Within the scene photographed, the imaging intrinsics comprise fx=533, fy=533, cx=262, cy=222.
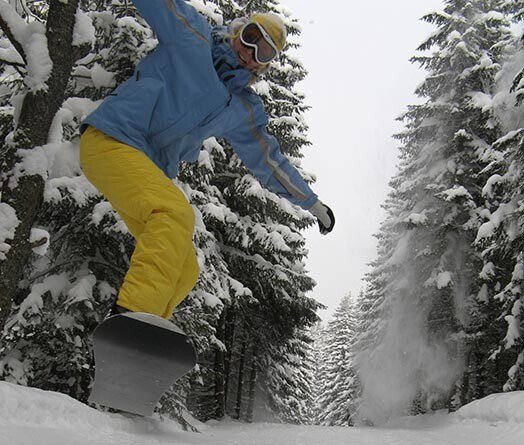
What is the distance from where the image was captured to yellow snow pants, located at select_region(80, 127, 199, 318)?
7.98ft

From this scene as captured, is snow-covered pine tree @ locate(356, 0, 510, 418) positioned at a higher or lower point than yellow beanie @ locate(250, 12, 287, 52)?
higher

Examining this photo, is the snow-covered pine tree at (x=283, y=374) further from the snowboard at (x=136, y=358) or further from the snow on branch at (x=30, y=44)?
the snowboard at (x=136, y=358)

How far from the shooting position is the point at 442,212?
15.8 m

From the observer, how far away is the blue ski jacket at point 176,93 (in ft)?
8.98

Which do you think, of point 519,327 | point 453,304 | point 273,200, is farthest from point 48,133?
point 453,304

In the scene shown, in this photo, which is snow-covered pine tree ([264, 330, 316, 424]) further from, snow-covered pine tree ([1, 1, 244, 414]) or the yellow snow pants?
the yellow snow pants

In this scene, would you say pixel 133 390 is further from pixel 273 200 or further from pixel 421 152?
pixel 421 152

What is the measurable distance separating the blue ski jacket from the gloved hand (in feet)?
2.54

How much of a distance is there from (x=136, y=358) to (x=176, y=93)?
137 centimetres

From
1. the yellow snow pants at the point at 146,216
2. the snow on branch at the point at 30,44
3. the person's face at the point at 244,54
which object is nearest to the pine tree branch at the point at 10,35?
the snow on branch at the point at 30,44

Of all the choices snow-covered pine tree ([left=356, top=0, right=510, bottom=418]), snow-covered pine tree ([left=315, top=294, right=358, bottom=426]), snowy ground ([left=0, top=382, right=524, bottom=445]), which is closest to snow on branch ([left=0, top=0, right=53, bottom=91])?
snowy ground ([left=0, top=382, right=524, bottom=445])

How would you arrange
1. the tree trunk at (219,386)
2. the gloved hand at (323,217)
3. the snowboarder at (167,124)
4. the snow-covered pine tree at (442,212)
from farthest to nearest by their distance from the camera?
the snow-covered pine tree at (442,212) < the tree trunk at (219,386) < the gloved hand at (323,217) < the snowboarder at (167,124)

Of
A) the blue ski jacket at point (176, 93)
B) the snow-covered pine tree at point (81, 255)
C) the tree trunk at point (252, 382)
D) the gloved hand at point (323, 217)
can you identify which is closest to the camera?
the blue ski jacket at point (176, 93)

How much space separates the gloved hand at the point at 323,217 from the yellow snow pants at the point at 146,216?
1.07 meters
